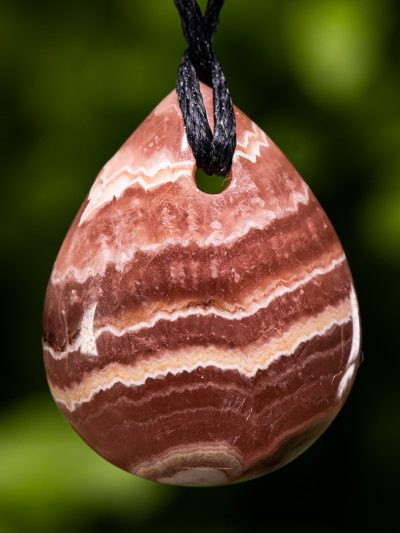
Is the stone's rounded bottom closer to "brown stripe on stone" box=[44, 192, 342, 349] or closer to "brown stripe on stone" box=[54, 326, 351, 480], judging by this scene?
"brown stripe on stone" box=[54, 326, 351, 480]

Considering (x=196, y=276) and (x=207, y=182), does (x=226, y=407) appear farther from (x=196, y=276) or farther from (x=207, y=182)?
(x=207, y=182)

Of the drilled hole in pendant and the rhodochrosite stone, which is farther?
the drilled hole in pendant

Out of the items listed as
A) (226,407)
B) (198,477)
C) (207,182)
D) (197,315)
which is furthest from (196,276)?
(207,182)

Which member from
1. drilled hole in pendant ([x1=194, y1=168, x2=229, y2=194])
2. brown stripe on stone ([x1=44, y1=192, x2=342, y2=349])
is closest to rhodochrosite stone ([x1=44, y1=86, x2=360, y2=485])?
brown stripe on stone ([x1=44, y1=192, x2=342, y2=349])

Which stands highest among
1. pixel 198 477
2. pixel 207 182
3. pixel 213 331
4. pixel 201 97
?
pixel 207 182

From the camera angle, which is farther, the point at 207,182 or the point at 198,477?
the point at 207,182

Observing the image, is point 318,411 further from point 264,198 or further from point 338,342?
point 264,198

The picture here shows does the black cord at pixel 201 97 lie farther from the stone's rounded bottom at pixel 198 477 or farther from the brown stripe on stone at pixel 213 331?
the stone's rounded bottom at pixel 198 477
